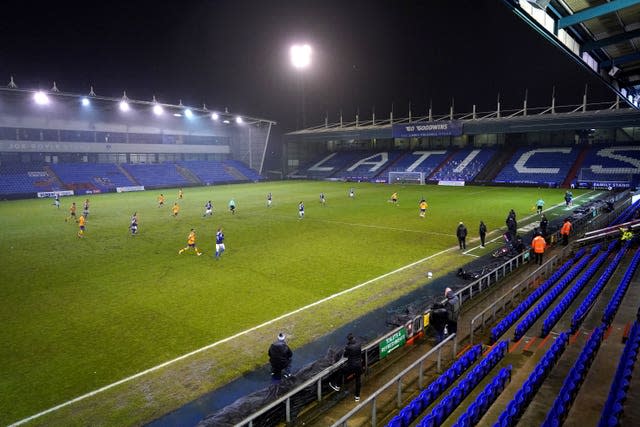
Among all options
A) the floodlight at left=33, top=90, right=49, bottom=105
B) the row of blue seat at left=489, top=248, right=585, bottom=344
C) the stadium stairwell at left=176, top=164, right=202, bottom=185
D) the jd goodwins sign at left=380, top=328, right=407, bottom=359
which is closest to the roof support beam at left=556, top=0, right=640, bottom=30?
the row of blue seat at left=489, top=248, right=585, bottom=344

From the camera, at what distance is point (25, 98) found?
52438 millimetres

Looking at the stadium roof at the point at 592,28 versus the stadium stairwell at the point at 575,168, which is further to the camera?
the stadium stairwell at the point at 575,168

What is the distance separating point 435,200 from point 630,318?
1223 inches

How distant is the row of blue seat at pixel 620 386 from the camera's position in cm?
580

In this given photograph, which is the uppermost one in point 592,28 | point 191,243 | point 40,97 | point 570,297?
point 40,97

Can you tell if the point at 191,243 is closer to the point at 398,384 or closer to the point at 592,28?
the point at 398,384

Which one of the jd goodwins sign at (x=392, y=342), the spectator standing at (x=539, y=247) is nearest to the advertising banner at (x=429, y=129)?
the spectator standing at (x=539, y=247)

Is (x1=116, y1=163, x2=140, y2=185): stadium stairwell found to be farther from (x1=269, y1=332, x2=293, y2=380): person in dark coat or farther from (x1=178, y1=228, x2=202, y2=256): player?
(x1=269, y1=332, x2=293, y2=380): person in dark coat

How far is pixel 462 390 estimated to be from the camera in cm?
743

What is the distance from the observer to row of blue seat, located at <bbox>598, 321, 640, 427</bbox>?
5801 mm

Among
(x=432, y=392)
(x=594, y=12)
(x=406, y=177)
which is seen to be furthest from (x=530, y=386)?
(x=406, y=177)

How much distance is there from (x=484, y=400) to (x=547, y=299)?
21.1 feet

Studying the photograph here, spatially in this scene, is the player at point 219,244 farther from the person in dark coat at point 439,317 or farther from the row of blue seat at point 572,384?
the row of blue seat at point 572,384

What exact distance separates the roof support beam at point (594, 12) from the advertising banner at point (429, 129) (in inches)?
2211
